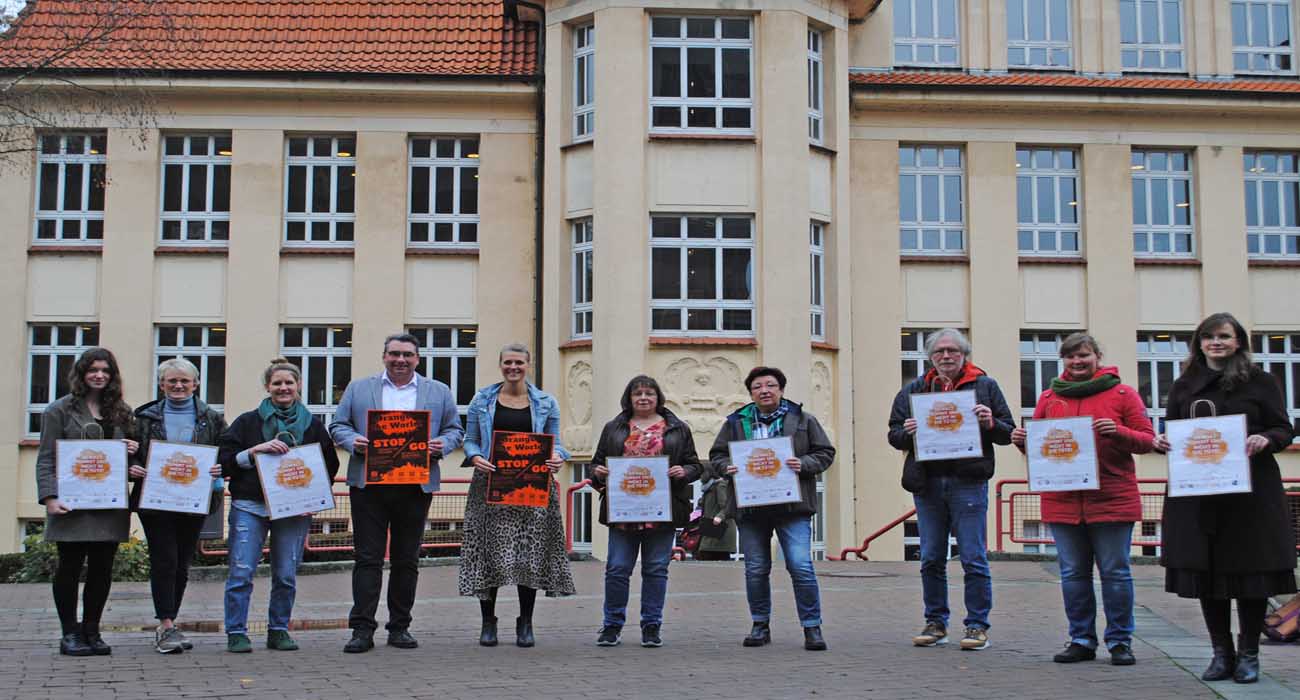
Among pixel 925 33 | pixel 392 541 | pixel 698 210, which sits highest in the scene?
pixel 925 33

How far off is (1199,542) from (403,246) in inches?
706

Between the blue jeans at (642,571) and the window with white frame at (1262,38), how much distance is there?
20575 mm

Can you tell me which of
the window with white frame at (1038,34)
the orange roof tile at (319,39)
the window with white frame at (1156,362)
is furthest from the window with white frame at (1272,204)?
the orange roof tile at (319,39)

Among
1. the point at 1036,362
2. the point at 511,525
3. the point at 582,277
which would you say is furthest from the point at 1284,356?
the point at 511,525

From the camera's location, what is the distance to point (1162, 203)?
25.5m

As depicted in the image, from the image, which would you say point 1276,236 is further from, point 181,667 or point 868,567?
point 181,667

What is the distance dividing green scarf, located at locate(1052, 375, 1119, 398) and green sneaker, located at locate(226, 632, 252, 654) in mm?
5216

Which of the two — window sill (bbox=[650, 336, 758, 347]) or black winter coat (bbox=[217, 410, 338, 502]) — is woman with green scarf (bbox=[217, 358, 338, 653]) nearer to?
black winter coat (bbox=[217, 410, 338, 502])

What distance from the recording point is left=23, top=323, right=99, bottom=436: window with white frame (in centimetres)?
2398

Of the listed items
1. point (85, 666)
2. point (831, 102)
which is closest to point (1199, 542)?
point (85, 666)

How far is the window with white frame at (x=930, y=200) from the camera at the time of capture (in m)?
25.1

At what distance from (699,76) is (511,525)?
14410 mm

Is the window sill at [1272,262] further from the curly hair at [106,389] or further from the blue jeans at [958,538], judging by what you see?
the curly hair at [106,389]

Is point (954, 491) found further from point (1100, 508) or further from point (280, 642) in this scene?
point (280, 642)
